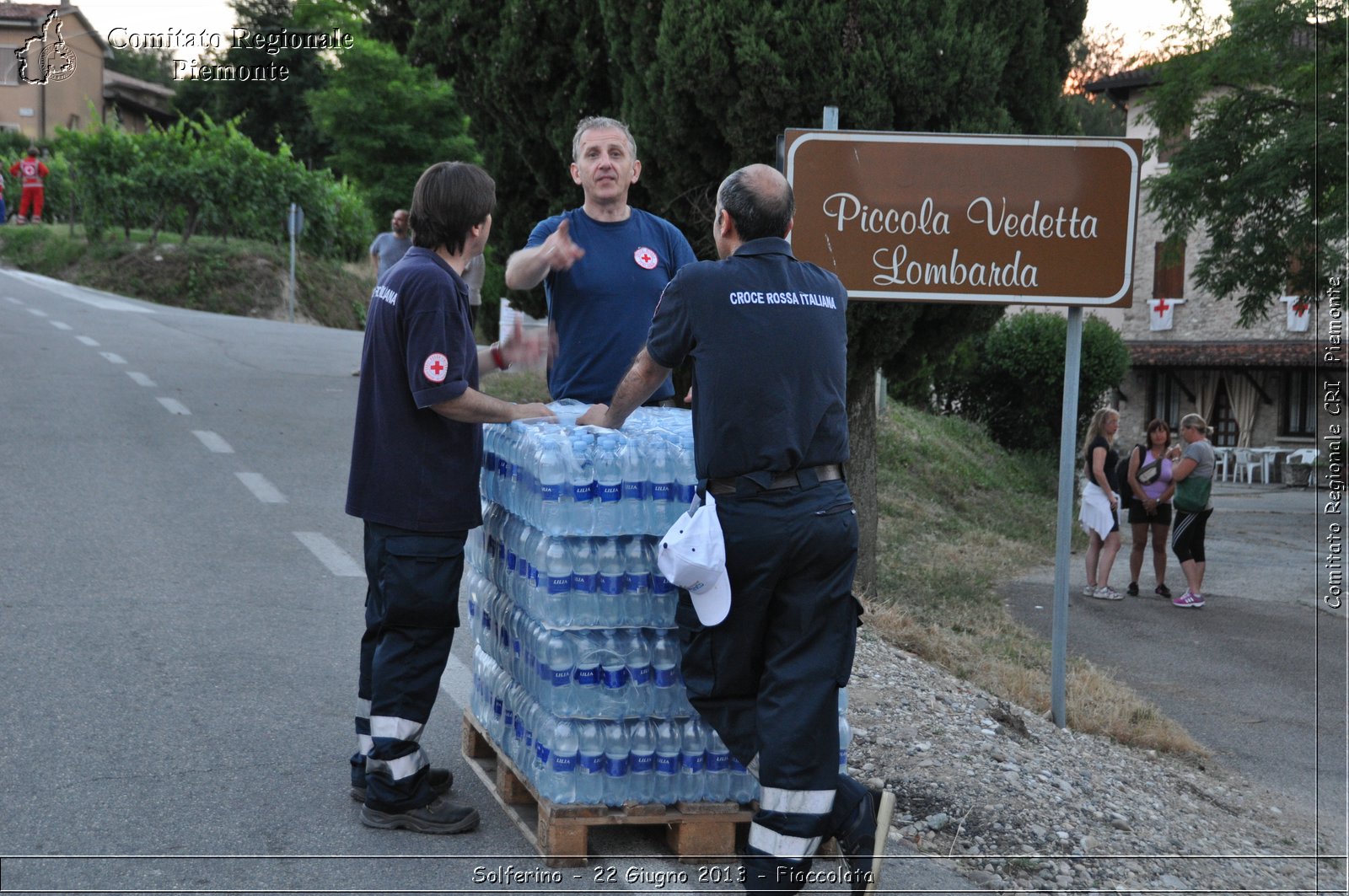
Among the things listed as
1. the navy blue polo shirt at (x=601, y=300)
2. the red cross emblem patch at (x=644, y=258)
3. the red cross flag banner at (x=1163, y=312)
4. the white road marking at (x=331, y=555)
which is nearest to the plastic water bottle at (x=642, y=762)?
the navy blue polo shirt at (x=601, y=300)

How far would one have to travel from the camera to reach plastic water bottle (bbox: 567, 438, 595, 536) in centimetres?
377

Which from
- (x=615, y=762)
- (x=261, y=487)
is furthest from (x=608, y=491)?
(x=261, y=487)

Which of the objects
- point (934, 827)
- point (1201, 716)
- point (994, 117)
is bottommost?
point (1201, 716)

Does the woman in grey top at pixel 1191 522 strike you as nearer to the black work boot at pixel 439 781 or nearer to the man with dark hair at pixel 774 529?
the black work boot at pixel 439 781

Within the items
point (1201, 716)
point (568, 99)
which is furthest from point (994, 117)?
point (1201, 716)

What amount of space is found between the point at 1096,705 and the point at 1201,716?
1537 millimetres

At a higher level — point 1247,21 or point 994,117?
point 1247,21

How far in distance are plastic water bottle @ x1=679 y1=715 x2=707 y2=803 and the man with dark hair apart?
0.75 ft

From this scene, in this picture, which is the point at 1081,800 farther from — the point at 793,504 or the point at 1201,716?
the point at 1201,716

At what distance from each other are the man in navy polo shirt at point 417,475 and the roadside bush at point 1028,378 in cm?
1892

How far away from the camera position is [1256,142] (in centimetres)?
1925

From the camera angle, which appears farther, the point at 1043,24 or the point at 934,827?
the point at 1043,24

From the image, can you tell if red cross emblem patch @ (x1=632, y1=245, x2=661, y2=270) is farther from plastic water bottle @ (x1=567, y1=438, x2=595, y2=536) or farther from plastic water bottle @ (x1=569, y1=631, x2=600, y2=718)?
plastic water bottle @ (x1=569, y1=631, x2=600, y2=718)

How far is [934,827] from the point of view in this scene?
4.59 metres
